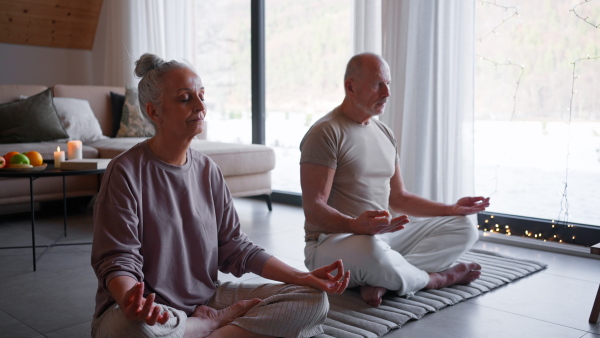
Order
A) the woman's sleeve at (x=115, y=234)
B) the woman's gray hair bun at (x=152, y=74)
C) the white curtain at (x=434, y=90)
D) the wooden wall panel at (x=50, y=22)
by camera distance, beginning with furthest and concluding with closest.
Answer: the wooden wall panel at (x=50, y=22) → the white curtain at (x=434, y=90) → the woman's gray hair bun at (x=152, y=74) → the woman's sleeve at (x=115, y=234)

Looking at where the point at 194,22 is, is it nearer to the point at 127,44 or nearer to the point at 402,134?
the point at 127,44

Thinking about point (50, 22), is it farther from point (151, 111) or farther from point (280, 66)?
point (151, 111)

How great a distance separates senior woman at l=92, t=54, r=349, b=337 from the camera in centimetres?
151

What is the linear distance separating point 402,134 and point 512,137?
24.0 inches

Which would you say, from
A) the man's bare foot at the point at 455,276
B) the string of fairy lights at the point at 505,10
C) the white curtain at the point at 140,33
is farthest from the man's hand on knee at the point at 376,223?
the white curtain at the point at 140,33

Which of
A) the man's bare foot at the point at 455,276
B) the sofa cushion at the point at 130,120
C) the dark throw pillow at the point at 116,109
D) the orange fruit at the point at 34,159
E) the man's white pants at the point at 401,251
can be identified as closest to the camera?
the man's white pants at the point at 401,251

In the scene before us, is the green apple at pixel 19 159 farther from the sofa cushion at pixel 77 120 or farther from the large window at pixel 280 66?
the large window at pixel 280 66

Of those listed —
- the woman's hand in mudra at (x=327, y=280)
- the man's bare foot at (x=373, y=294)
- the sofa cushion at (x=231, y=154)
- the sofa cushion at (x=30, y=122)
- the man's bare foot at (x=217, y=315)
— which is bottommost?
the man's bare foot at (x=373, y=294)

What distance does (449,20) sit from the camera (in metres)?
3.30

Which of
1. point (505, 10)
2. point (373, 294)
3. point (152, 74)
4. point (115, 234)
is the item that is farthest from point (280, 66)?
point (115, 234)

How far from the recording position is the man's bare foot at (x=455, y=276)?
2459mm

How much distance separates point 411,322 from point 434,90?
5.27 feet

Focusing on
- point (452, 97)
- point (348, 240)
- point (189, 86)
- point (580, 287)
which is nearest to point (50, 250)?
point (348, 240)

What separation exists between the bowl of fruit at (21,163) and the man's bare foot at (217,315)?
1.59 meters
